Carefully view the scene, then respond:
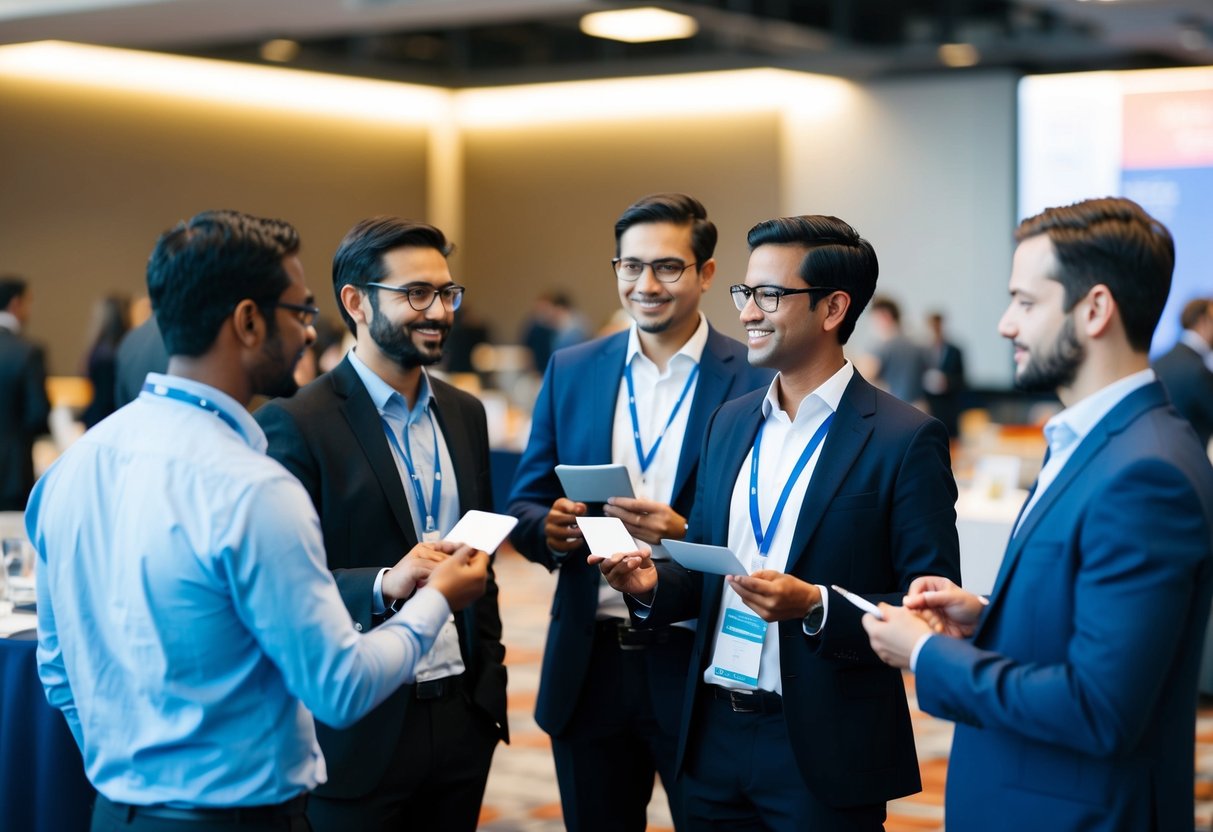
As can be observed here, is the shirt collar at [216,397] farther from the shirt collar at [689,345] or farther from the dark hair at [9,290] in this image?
the dark hair at [9,290]

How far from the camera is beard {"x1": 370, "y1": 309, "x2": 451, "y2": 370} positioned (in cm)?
300

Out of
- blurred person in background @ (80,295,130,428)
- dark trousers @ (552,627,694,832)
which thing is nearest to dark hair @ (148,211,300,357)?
dark trousers @ (552,627,694,832)

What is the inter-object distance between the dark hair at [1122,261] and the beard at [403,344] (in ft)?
4.60

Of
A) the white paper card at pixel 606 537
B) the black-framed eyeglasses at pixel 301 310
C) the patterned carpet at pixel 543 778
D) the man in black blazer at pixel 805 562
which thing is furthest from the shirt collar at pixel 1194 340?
the black-framed eyeglasses at pixel 301 310

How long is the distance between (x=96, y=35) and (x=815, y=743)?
10.6m

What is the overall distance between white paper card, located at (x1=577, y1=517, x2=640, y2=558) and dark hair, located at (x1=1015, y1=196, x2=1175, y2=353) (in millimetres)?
1031

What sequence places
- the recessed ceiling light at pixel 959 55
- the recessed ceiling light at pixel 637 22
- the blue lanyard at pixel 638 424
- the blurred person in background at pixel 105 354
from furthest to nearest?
the recessed ceiling light at pixel 959 55 < the recessed ceiling light at pixel 637 22 < the blurred person in background at pixel 105 354 < the blue lanyard at pixel 638 424

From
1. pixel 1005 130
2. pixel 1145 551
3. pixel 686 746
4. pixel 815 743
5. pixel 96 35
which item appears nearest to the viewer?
pixel 1145 551

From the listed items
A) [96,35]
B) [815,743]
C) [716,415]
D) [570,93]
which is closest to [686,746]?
[815,743]

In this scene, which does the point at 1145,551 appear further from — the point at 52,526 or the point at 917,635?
the point at 52,526

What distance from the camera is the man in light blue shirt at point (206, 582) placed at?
1936 millimetres

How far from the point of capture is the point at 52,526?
2090 millimetres

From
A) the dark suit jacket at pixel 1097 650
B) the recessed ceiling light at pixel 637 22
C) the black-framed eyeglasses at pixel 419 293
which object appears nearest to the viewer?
the dark suit jacket at pixel 1097 650

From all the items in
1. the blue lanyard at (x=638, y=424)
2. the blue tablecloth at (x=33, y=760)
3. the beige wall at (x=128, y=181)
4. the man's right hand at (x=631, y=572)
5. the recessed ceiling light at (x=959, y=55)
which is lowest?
the blue tablecloth at (x=33, y=760)
